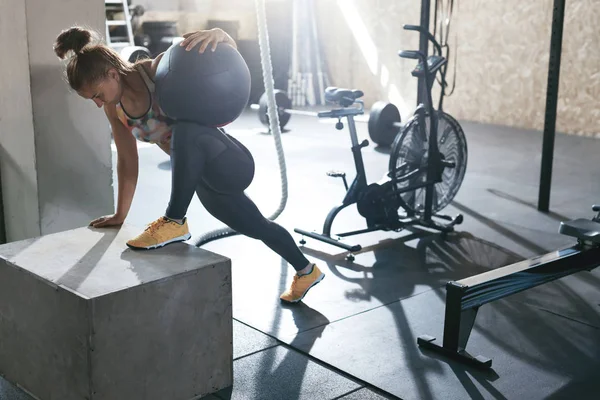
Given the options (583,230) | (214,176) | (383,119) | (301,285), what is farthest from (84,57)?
(383,119)

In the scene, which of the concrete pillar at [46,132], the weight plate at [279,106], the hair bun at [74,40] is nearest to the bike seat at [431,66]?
the concrete pillar at [46,132]

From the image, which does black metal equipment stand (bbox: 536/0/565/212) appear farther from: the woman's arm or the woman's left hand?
the woman's arm

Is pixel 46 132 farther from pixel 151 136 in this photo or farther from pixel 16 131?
pixel 151 136

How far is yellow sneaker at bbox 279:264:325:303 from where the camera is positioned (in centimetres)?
278

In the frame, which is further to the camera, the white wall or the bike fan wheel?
the bike fan wheel

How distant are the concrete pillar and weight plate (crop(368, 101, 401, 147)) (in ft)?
11.2

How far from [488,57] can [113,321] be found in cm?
727

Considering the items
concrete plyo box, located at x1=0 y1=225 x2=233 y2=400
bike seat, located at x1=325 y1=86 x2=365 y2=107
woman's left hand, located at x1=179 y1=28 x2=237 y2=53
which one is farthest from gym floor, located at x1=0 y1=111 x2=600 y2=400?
woman's left hand, located at x1=179 y1=28 x2=237 y2=53

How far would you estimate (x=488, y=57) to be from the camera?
8.24 metres

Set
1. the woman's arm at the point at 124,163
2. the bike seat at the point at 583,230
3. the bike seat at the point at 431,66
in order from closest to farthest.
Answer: the woman's arm at the point at 124,163
the bike seat at the point at 583,230
the bike seat at the point at 431,66

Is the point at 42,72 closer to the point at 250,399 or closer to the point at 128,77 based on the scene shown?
the point at 128,77

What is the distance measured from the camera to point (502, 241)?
3.76 meters

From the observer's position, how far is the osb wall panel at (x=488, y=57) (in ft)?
24.2

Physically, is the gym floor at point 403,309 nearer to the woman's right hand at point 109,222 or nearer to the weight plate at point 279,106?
the woman's right hand at point 109,222
